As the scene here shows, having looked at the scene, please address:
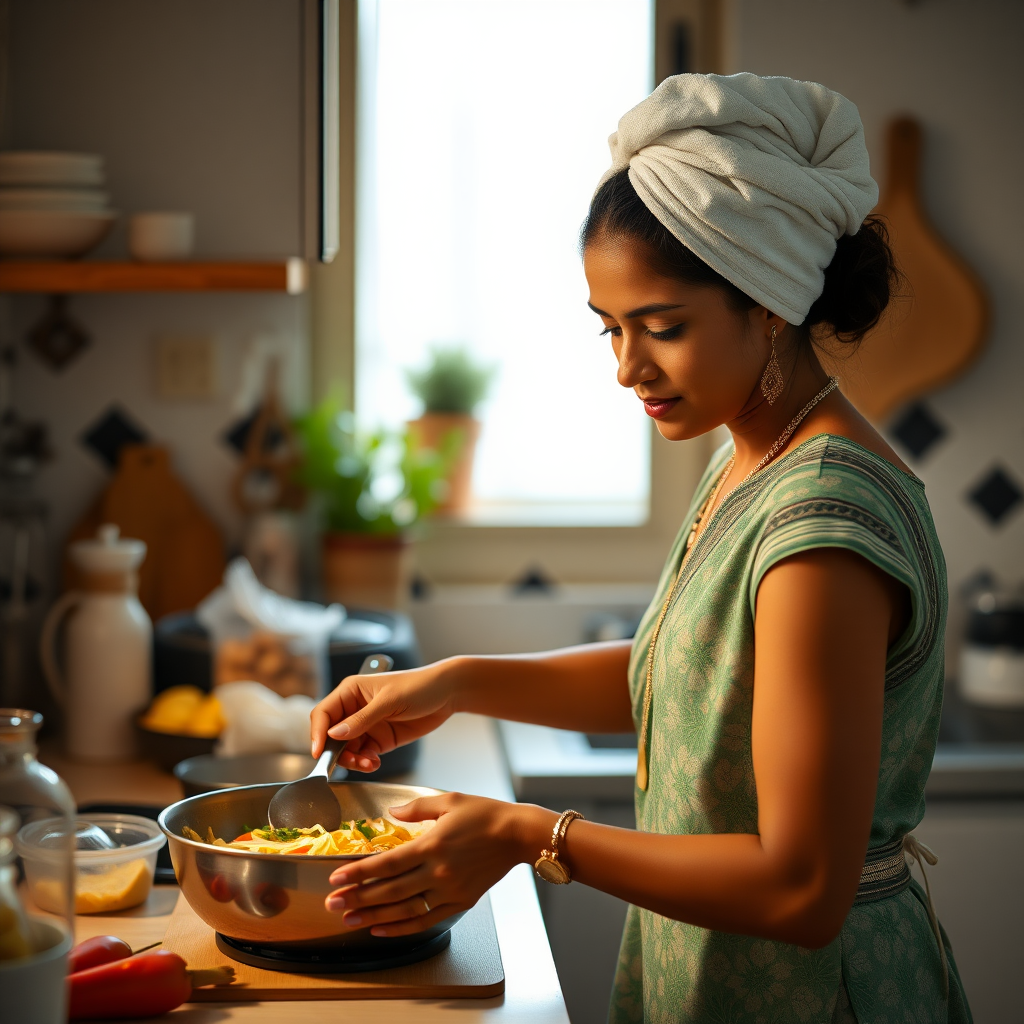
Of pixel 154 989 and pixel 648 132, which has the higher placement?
pixel 648 132

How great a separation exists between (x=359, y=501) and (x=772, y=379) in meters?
1.26

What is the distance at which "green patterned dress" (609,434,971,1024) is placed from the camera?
3.03 ft

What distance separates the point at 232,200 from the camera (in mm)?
2051

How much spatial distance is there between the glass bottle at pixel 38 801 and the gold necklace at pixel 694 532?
0.54m

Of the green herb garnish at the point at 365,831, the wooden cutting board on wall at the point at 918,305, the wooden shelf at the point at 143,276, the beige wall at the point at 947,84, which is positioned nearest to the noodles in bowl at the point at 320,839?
the green herb garnish at the point at 365,831

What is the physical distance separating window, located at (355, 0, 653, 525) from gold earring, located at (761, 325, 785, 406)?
1369 mm

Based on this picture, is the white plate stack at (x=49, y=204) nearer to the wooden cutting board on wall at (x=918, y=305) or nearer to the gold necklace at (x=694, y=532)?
the gold necklace at (x=694, y=532)

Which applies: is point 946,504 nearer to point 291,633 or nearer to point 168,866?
point 291,633

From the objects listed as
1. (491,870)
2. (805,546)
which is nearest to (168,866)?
(491,870)

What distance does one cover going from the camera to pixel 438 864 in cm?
88

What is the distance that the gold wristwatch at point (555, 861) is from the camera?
88 centimetres

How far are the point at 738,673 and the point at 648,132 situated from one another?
0.46 m

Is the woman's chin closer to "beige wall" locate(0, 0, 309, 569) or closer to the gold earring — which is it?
the gold earring

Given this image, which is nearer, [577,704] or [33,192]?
[577,704]
